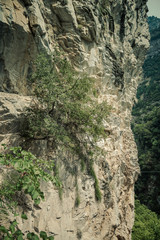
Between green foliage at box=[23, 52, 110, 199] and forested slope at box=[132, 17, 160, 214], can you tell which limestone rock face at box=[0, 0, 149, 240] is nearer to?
green foliage at box=[23, 52, 110, 199]

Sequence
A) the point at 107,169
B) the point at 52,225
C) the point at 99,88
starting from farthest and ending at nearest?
the point at 99,88, the point at 107,169, the point at 52,225

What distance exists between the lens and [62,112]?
752 centimetres

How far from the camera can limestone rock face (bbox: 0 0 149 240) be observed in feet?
20.0

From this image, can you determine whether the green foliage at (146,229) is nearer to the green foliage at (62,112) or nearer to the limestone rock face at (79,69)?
the limestone rock face at (79,69)

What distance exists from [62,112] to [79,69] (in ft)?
13.3

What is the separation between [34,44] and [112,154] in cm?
790

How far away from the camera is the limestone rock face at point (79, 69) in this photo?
20.0ft

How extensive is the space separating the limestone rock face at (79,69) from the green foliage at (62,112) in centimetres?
57

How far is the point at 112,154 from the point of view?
10.5m

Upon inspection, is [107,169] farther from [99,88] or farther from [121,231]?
[99,88]

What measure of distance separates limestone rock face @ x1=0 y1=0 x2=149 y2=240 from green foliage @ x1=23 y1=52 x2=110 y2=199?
566 mm

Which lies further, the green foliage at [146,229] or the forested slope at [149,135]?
the forested slope at [149,135]

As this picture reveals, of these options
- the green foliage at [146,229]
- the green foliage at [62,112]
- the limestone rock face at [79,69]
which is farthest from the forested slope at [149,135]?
the green foliage at [62,112]

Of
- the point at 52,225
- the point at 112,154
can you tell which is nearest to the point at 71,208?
the point at 52,225
